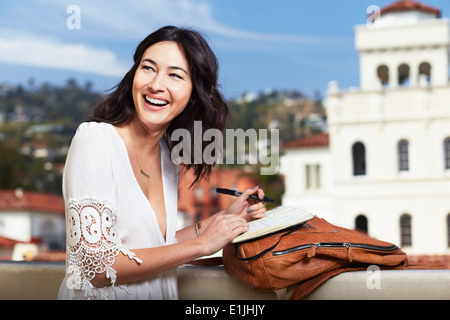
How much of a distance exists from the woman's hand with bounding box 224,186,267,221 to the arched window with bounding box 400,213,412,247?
30.4m

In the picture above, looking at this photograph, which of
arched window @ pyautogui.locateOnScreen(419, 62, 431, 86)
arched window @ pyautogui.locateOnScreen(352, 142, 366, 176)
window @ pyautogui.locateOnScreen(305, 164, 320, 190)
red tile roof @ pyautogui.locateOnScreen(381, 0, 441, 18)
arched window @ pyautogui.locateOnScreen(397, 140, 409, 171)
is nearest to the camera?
arched window @ pyautogui.locateOnScreen(397, 140, 409, 171)

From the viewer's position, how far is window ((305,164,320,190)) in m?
32.9

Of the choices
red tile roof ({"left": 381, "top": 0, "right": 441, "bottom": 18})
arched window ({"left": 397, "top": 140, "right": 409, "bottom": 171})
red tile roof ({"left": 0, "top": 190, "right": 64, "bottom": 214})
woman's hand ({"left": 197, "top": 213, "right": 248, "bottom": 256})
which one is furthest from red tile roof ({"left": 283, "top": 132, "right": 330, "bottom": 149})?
woman's hand ({"left": 197, "top": 213, "right": 248, "bottom": 256})

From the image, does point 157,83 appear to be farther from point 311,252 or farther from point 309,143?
point 309,143

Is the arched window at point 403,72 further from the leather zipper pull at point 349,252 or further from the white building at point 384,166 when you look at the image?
the leather zipper pull at point 349,252

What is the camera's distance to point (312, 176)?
33.3m

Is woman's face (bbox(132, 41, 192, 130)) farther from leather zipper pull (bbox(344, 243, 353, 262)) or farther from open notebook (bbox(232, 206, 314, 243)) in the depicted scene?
leather zipper pull (bbox(344, 243, 353, 262))

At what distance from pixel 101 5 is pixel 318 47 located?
5792 centimetres

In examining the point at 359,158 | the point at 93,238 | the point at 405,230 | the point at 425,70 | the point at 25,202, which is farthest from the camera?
the point at 25,202

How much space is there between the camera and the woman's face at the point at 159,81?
1.76 m

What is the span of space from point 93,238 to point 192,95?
0.54 metres

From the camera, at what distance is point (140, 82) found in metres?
1.76

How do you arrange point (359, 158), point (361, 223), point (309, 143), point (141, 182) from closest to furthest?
1. point (141, 182)
2. point (361, 223)
3. point (359, 158)
4. point (309, 143)

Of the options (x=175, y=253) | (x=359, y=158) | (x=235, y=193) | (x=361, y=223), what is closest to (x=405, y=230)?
(x=361, y=223)
